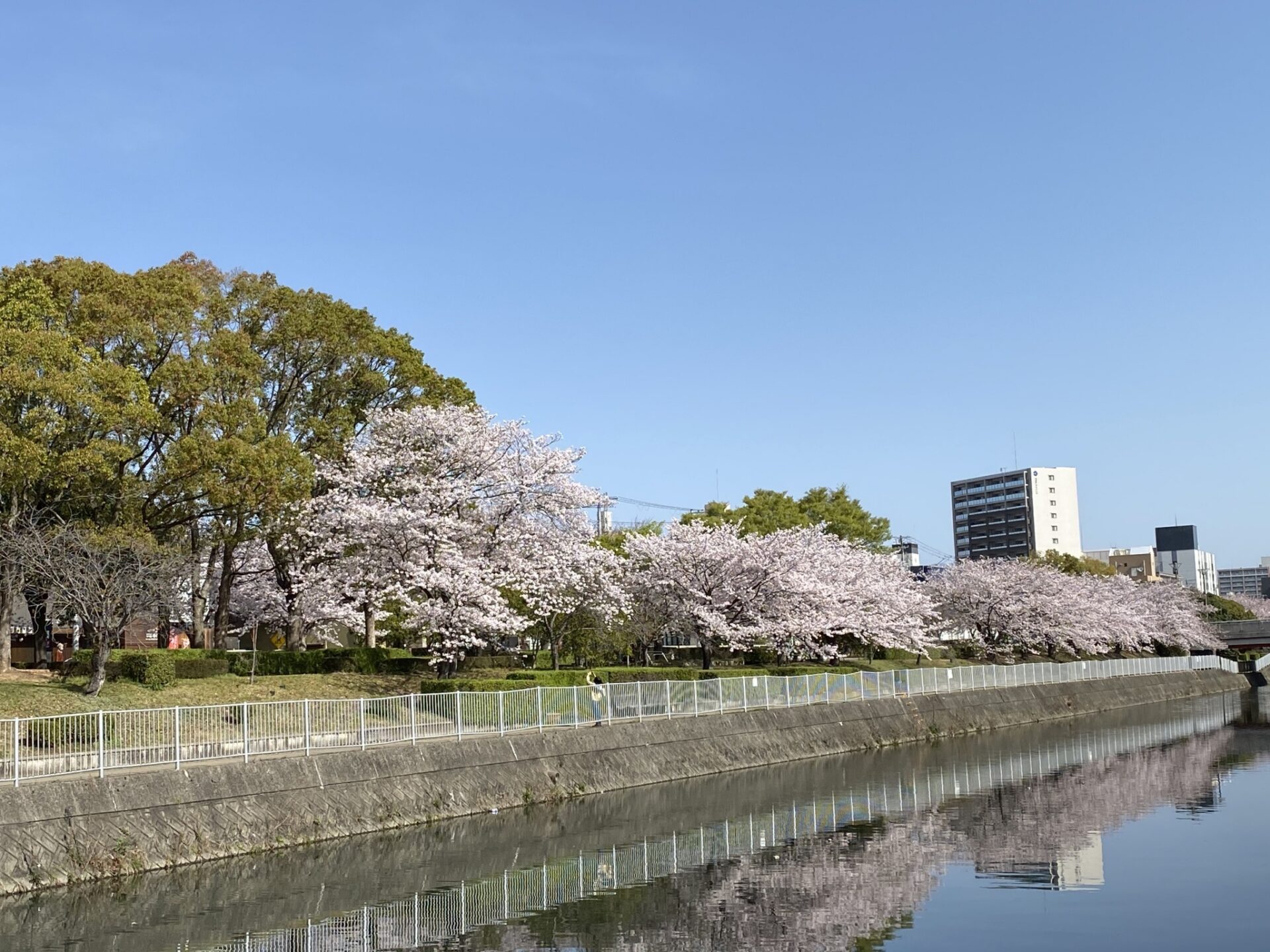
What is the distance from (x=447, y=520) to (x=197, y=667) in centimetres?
882

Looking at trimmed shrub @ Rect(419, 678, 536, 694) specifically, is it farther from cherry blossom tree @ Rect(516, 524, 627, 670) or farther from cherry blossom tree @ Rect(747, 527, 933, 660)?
cherry blossom tree @ Rect(747, 527, 933, 660)

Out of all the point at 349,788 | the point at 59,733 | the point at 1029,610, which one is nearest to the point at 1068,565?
the point at 1029,610

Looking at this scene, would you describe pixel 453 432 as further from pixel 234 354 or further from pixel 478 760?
pixel 478 760

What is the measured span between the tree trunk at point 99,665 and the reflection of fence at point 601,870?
15465 mm

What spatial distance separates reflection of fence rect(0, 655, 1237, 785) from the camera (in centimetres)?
2186

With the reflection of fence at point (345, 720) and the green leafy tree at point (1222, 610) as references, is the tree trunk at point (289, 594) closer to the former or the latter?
the reflection of fence at point (345, 720)

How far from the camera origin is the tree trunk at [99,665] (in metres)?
32.3

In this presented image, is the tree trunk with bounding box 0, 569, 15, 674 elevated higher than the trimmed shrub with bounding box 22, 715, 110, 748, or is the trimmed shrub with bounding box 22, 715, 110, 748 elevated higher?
the tree trunk with bounding box 0, 569, 15, 674

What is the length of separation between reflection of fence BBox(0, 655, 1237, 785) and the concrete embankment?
0.52m

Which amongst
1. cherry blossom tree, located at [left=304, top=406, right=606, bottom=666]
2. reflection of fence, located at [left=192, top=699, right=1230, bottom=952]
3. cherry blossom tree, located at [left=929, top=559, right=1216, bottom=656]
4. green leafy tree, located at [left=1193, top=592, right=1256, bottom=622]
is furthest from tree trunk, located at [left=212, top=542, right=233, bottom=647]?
green leafy tree, located at [left=1193, top=592, right=1256, bottom=622]

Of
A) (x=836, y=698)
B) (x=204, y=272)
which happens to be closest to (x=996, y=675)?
(x=836, y=698)

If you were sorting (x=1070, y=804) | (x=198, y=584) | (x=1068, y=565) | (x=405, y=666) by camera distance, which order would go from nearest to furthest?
(x=1070, y=804) → (x=405, y=666) → (x=198, y=584) → (x=1068, y=565)

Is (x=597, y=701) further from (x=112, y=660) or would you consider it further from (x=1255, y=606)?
(x=1255, y=606)

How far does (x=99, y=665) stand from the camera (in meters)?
32.7
